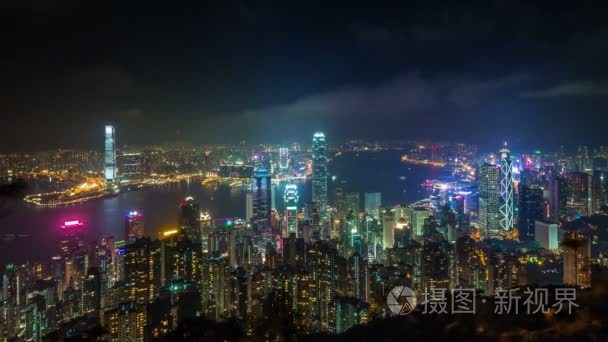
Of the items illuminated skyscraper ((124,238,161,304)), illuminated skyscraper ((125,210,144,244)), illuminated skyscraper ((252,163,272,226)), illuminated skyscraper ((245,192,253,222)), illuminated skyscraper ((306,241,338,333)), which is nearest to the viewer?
illuminated skyscraper ((306,241,338,333))

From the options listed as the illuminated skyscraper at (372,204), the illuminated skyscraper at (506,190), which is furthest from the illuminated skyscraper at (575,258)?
the illuminated skyscraper at (372,204)

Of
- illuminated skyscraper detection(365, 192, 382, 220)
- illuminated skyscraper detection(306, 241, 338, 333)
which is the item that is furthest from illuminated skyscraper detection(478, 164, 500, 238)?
illuminated skyscraper detection(306, 241, 338, 333)

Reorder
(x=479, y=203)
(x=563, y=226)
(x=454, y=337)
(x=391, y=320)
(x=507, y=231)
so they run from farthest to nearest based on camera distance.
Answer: (x=479, y=203), (x=507, y=231), (x=563, y=226), (x=391, y=320), (x=454, y=337)

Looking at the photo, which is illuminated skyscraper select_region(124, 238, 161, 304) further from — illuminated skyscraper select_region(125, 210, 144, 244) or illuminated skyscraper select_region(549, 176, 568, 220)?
illuminated skyscraper select_region(549, 176, 568, 220)

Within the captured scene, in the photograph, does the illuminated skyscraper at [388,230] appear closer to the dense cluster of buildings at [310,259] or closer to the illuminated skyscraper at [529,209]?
the dense cluster of buildings at [310,259]

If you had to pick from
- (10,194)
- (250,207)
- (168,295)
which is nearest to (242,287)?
(168,295)

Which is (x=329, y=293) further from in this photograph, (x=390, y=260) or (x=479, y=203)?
(x=479, y=203)
